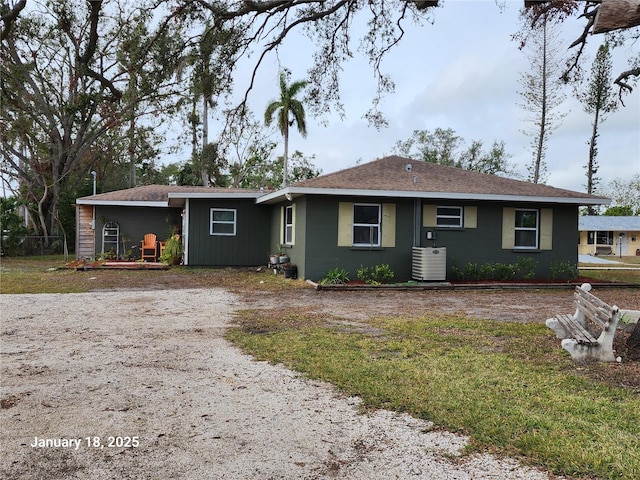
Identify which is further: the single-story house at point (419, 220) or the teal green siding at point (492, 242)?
the teal green siding at point (492, 242)

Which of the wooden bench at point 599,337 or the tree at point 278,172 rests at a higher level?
the tree at point 278,172

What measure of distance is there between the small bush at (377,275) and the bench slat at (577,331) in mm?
7000

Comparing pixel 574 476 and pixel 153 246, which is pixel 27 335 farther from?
pixel 153 246

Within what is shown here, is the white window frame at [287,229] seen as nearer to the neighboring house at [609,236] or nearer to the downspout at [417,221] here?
the downspout at [417,221]

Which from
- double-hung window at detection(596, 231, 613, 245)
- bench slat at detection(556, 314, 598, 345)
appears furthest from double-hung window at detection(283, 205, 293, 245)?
double-hung window at detection(596, 231, 613, 245)

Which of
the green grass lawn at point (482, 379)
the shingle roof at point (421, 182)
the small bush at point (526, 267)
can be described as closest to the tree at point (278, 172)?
the shingle roof at point (421, 182)

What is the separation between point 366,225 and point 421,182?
6.65 feet

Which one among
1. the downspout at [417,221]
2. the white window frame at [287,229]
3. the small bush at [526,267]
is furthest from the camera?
the white window frame at [287,229]

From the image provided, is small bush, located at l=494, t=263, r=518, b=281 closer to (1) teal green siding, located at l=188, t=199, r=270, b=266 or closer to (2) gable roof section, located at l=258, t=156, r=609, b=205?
(2) gable roof section, located at l=258, t=156, r=609, b=205

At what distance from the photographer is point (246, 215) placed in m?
18.5

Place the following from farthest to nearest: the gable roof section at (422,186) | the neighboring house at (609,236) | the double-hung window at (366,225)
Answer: the neighboring house at (609,236) → the double-hung window at (366,225) → the gable roof section at (422,186)

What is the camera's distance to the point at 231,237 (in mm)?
18328

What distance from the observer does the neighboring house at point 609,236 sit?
4056 centimetres

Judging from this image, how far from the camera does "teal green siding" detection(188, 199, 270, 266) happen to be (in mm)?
18016
